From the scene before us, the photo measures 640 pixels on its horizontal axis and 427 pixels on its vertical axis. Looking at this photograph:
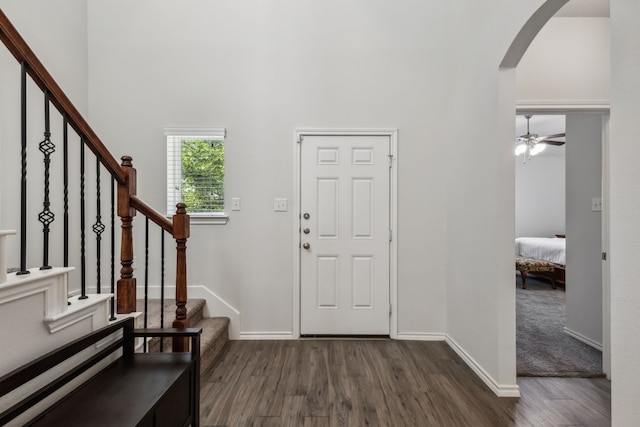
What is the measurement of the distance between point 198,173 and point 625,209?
2.99 metres

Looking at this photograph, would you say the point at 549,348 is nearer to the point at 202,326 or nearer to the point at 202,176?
the point at 202,326

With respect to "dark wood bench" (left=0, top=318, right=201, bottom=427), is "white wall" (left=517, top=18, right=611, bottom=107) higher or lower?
higher

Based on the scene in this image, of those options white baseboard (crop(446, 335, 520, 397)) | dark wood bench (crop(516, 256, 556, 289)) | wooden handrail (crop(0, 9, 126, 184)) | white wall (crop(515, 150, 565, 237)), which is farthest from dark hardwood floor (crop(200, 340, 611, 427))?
white wall (crop(515, 150, 565, 237))

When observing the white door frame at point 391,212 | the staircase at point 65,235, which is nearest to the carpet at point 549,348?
the white door frame at point 391,212

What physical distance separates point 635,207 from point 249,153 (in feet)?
8.70

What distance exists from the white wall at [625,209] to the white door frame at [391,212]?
1813 mm

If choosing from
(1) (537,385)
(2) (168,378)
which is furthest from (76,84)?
(1) (537,385)

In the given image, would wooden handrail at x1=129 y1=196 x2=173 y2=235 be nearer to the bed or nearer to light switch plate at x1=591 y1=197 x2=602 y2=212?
light switch plate at x1=591 y1=197 x2=602 y2=212

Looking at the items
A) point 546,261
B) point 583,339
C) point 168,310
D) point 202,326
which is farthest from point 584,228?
point 168,310

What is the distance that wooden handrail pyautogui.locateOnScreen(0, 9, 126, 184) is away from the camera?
3.43ft

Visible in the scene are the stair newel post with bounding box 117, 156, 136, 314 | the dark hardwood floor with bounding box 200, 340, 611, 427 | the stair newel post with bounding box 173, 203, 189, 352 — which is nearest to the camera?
the stair newel post with bounding box 117, 156, 136, 314

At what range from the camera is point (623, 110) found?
1122mm

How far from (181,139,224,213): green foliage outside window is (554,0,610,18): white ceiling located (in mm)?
3104

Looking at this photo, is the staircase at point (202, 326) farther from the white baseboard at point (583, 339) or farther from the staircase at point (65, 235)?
the white baseboard at point (583, 339)
